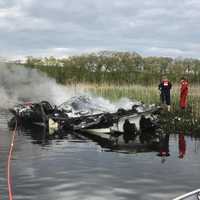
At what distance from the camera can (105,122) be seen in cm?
2245

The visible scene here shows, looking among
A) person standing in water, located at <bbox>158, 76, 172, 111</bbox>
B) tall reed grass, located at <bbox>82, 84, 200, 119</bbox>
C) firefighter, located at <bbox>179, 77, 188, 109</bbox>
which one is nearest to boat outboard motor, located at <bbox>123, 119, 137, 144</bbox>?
firefighter, located at <bbox>179, 77, 188, 109</bbox>

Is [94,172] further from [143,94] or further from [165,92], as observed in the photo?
[143,94]

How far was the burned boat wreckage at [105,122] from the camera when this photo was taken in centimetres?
2210

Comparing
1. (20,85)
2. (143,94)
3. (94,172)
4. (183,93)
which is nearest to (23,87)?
(20,85)

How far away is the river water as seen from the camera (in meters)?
10.6

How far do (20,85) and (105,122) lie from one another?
3242cm

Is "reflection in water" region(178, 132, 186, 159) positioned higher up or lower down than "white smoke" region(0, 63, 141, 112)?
lower down

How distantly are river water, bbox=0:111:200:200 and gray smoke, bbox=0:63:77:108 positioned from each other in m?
28.3

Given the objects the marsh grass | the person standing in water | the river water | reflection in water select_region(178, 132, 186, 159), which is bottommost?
reflection in water select_region(178, 132, 186, 159)

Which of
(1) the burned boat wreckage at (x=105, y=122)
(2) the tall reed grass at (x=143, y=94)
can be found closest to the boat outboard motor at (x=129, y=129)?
(1) the burned boat wreckage at (x=105, y=122)

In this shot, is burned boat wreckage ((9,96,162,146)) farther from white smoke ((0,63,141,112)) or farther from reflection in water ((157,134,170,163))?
white smoke ((0,63,141,112))

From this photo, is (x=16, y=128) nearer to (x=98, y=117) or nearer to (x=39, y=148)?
(x=98, y=117)

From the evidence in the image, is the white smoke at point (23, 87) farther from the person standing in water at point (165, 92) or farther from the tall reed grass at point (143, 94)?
the person standing in water at point (165, 92)

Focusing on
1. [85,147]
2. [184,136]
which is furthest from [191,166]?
[184,136]
